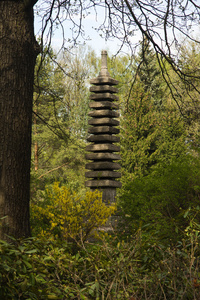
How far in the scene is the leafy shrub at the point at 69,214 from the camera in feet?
21.4

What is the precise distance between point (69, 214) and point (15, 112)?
2.54 meters

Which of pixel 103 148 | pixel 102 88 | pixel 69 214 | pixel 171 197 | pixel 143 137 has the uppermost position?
pixel 102 88

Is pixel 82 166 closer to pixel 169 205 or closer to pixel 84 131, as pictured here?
pixel 84 131

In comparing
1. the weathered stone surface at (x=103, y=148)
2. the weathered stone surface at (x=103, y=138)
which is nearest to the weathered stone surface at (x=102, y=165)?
the weathered stone surface at (x=103, y=148)

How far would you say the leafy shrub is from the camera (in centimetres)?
654

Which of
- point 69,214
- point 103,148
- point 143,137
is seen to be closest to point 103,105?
point 103,148

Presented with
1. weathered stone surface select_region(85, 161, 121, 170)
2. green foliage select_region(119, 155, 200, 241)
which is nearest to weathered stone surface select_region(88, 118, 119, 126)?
weathered stone surface select_region(85, 161, 121, 170)

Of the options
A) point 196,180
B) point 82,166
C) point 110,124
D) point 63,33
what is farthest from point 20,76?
point 82,166

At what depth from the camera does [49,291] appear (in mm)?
2699

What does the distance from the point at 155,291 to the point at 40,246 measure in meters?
1.01

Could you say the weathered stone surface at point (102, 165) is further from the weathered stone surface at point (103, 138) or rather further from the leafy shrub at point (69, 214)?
the leafy shrub at point (69, 214)

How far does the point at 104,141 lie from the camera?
460 inches

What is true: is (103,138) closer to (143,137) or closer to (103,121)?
(103,121)

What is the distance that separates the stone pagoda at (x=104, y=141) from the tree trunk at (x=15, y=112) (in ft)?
21.2
